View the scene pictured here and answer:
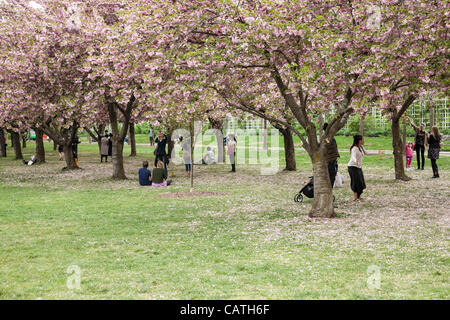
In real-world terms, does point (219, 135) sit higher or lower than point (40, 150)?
higher

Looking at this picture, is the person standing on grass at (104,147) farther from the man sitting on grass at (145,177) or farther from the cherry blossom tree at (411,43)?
the cherry blossom tree at (411,43)

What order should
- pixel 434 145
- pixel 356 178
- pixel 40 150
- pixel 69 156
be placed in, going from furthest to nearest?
pixel 40 150, pixel 69 156, pixel 434 145, pixel 356 178

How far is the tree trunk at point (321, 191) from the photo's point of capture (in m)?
12.4

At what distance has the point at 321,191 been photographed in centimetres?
1244

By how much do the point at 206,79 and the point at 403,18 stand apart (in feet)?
14.3

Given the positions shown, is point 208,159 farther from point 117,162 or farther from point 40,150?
point 40,150

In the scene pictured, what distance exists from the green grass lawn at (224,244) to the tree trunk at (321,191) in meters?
0.42

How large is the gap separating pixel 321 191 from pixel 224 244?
3.75 metres

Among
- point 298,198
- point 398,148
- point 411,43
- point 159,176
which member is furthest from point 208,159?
point 411,43

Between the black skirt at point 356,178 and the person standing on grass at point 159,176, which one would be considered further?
the person standing on grass at point 159,176

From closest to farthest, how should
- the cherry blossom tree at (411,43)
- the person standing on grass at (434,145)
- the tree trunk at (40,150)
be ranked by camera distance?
1. the cherry blossom tree at (411,43)
2. the person standing on grass at (434,145)
3. the tree trunk at (40,150)

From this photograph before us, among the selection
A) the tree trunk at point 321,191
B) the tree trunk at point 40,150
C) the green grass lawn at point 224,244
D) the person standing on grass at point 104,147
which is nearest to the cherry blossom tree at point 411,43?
the tree trunk at point 321,191

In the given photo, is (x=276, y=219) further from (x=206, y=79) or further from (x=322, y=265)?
(x=322, y=265)

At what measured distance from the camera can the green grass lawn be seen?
6.73m
